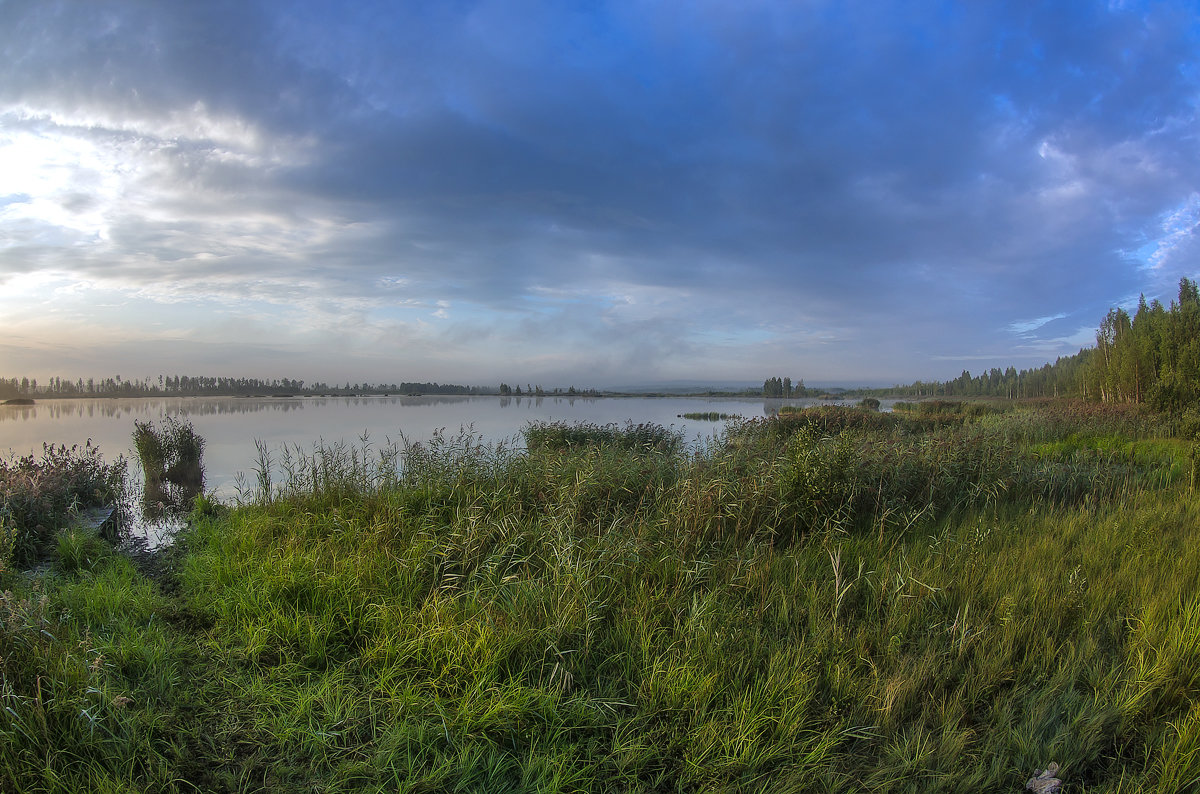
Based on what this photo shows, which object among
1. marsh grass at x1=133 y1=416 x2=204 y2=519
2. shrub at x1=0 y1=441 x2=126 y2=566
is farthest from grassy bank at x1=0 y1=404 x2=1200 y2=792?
marsh grass at x1=133 y1=416 x2=204 y2=519

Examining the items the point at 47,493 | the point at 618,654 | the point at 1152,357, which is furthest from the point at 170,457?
the point at 1152,357

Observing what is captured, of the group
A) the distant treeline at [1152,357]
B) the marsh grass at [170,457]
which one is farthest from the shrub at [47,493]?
the distant treeline at [1152,357]

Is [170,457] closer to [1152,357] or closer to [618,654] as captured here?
[618,654]

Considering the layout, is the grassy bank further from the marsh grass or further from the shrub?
the marsh grass

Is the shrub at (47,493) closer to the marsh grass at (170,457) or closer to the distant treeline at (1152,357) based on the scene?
the marsh grass at (170,457)

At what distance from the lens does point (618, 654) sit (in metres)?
2.98

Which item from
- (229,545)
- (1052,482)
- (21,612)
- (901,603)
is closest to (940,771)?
(901,603)

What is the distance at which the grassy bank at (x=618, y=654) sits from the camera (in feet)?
7.57

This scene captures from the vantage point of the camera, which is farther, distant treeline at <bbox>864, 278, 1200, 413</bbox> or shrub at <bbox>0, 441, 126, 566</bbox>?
distant treeline at <bbox>864, 278, 1200, 413</bbox>

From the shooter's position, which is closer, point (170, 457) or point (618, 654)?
point (618, 654)

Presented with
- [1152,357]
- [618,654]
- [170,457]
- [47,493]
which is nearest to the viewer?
[618,654]

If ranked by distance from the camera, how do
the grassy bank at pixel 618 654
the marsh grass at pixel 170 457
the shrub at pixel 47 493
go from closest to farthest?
the grassy bank at pixel 618 654
the shrub at pixel 47 493
the marsh grass at pixel 170 457

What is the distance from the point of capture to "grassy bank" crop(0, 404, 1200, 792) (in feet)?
7.57

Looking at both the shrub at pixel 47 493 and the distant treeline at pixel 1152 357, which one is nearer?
the shrub at pixel 47 493
